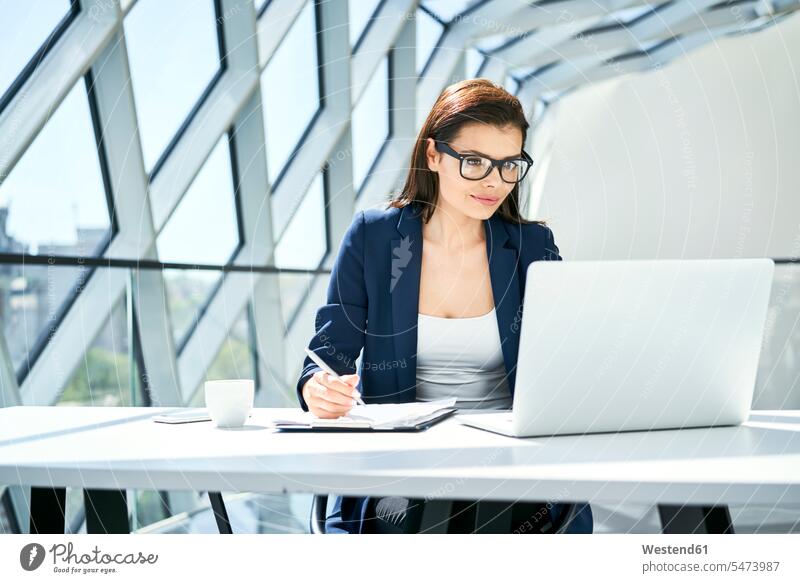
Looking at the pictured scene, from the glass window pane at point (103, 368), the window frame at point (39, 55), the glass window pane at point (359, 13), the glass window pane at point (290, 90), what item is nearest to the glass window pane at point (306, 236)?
Answer: the glass window pane at point (290, 90)

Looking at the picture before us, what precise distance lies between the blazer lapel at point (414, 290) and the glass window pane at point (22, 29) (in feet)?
5.22

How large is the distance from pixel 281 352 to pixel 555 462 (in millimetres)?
4220

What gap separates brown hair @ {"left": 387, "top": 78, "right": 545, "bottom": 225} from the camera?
4.17ft

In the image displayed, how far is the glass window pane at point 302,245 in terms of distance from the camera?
198 inches

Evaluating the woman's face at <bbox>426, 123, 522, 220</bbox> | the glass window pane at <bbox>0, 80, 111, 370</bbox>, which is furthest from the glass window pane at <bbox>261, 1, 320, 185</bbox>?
the woman's face at <bbox>426, 123, 522, 220</bbox>

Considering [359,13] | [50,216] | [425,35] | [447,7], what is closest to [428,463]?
[50,216]

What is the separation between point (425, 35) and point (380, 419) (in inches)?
180

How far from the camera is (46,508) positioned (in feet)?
3.00

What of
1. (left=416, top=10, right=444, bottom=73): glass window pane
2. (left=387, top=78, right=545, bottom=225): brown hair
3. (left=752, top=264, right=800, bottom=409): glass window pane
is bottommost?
(left=752, top=264, right=800, bottom=409): glass window pane

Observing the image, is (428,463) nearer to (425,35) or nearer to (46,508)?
(46,508)

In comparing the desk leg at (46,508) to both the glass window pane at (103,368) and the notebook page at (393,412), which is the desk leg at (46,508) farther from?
the glass window pane at (103,368)

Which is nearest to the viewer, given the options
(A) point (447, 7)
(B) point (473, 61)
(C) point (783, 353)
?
(C) point (783, 353)

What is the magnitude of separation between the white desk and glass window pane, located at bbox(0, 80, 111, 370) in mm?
1625
